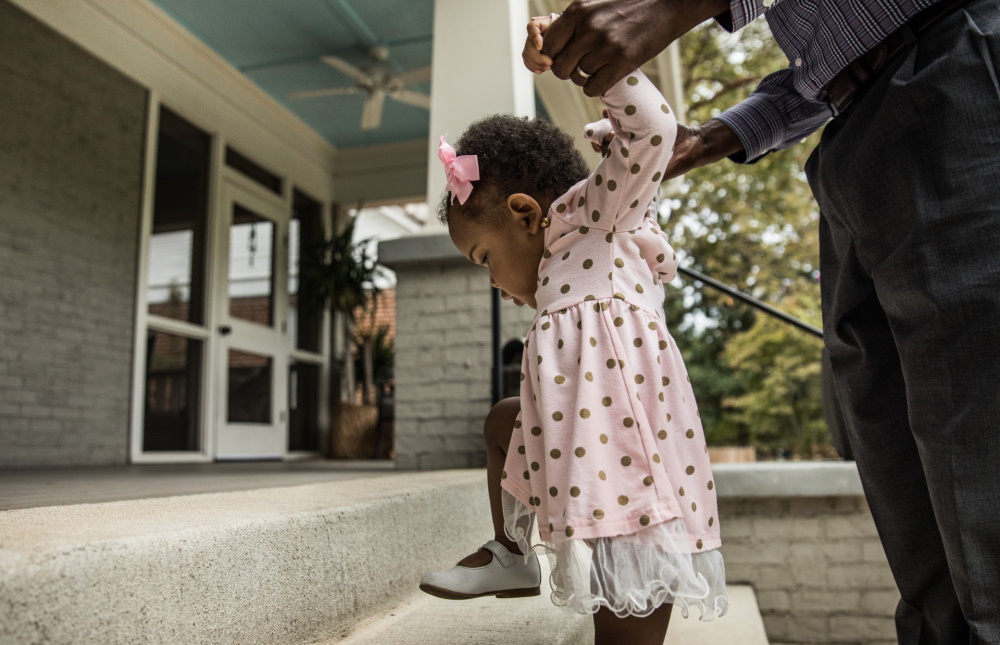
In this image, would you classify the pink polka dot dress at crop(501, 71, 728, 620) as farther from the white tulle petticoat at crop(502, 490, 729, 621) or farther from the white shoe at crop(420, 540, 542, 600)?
the white shoe at crop(420, 540, 542, 600)

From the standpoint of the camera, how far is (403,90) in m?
5.79

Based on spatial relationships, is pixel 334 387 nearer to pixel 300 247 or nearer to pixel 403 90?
pixel 300 247

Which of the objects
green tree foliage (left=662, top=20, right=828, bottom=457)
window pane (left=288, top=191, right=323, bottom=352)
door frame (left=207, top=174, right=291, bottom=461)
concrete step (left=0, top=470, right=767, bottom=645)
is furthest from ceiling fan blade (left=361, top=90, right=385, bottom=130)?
concrete step (left=0, top=470, right=767, bottom=645)

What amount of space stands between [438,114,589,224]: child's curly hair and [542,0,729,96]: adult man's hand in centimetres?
27

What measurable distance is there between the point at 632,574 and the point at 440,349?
7.70 ft

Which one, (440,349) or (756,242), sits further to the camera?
(756,242)

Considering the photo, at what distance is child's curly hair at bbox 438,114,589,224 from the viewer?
1.24 meters

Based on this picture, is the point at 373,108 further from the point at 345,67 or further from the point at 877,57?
the point at 877,57

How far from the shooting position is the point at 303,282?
289 inches

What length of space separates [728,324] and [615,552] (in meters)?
12.8

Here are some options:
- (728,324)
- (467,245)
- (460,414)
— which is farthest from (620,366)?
(728,324)

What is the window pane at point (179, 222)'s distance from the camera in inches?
218

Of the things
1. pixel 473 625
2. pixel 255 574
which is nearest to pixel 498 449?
pixel 473 625

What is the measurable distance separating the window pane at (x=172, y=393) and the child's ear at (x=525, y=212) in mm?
4800
